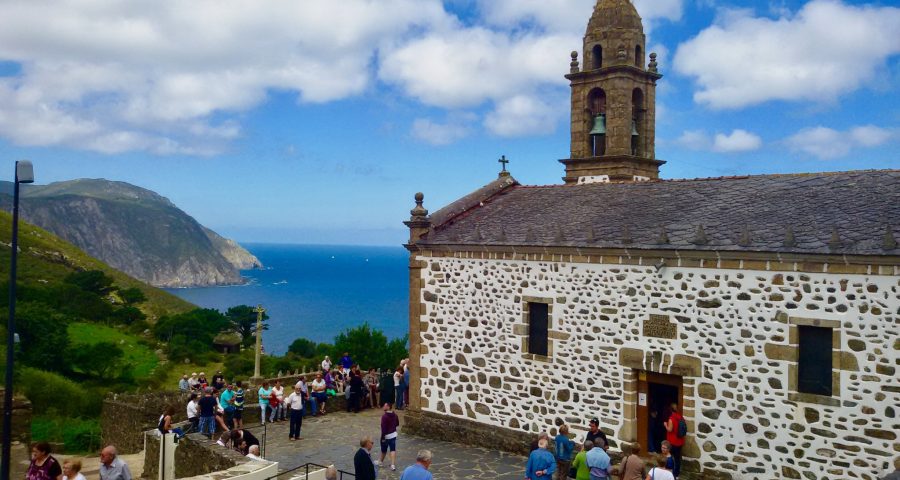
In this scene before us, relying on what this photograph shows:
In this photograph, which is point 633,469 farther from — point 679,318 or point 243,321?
point 243,321

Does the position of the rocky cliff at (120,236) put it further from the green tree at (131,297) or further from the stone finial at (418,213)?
the stone finial at (418,213)

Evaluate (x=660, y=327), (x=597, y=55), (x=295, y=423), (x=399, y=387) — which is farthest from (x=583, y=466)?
(x=597, y=55)

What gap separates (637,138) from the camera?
2194 cm

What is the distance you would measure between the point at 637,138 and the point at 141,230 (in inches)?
7499

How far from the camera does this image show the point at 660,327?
1405 cm

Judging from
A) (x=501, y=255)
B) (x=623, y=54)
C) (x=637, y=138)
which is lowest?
(x=501, y=255)

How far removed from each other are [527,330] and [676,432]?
13.0 feet

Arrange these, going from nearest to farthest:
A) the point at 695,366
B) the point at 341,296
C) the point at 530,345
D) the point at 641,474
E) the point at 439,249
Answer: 1. the point at 641,474
2. the point at 695,366
3. the point at 530,345
4. the point at 439,249
5. the point at 341,296

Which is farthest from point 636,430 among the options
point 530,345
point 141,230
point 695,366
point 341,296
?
point 141,230

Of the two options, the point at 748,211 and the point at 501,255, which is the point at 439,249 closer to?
the point at 501,255

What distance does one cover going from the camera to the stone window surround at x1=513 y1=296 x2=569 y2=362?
1564 cm

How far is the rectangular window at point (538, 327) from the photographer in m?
15.9

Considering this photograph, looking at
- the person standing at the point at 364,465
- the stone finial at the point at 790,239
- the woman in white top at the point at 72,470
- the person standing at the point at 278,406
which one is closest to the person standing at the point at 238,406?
the person standing at the point at 278,406

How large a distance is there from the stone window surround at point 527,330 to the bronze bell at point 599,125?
24.6 ft
